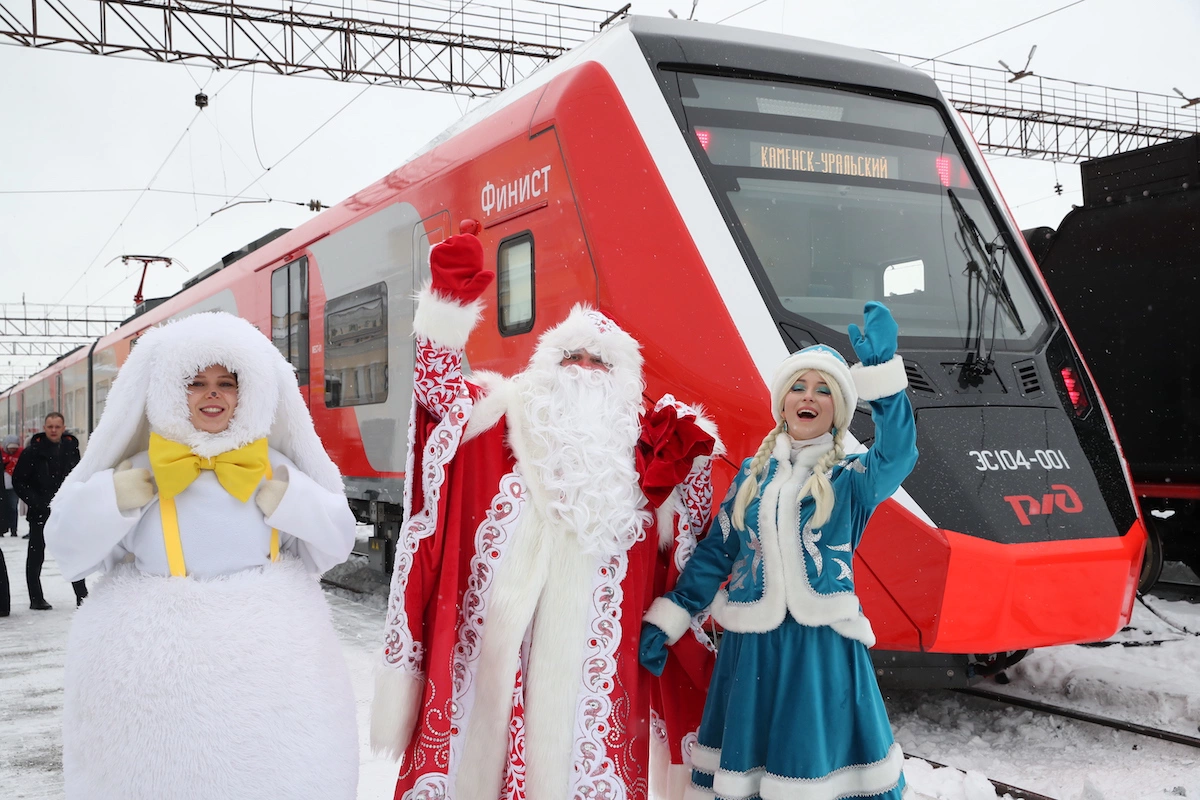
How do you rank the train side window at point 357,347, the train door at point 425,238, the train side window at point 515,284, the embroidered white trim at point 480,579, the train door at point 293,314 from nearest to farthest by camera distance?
1. the embroidered white trim at point 480,579
2. the train side window at point 515,284
3. the train door at point 425,238
4. the train side window at point 357,347
5. the train door at point 293,314

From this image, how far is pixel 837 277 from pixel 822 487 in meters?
2.17

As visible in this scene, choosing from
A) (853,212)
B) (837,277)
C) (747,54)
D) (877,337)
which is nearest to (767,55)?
(747,54)

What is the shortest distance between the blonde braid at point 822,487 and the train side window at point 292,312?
597 cm

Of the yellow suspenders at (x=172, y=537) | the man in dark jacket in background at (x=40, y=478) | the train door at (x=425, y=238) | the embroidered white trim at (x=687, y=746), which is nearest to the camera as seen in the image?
the yellow suspenders at (x=172, y=537)

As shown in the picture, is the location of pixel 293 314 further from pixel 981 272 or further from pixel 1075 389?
pixel 1075 389

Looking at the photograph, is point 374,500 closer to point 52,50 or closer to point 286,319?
point 286,319

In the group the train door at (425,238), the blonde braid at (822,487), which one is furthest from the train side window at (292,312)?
the blonde braid at (822,487)

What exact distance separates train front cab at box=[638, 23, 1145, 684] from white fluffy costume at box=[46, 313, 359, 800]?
7.16ft

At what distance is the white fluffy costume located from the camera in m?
2.21

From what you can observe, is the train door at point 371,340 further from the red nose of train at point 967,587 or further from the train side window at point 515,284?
the red nose of train at point 967,587

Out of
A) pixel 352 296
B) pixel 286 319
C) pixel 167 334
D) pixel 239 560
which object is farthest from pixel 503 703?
pixel 286 319

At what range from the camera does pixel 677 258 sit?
4.32 m

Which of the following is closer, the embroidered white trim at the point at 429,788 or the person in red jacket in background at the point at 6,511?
the embroidered white trim at the point at 429,788

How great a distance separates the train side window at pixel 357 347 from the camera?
673 centimetres
